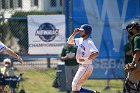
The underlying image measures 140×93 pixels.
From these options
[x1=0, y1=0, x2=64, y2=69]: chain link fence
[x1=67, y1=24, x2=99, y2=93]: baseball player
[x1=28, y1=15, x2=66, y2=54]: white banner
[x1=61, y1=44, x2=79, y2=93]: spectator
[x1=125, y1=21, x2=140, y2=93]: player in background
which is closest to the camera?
[x1=125, y1=21, x2=140, y2=93]: player in background

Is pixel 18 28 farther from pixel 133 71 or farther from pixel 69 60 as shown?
pixel 133 71

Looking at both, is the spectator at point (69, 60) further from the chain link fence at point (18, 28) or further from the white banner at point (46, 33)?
the chain link fence at point (18, 28)

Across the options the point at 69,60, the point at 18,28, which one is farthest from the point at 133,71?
the point at 18,28

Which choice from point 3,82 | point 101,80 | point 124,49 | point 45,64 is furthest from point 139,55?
point 45,64

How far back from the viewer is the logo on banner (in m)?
13.8

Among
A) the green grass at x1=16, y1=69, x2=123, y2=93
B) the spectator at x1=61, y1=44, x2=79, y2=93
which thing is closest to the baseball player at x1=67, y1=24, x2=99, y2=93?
the spectator at x1=61, y1=44, x2=79, y2=93

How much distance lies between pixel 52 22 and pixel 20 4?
1.35 metres

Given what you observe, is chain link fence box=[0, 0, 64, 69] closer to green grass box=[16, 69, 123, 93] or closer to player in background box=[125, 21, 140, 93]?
green grass box=[16, 69, 123, 93]

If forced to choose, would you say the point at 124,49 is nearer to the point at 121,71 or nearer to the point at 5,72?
the point at 121,71

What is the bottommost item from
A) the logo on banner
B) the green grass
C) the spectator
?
the green grass

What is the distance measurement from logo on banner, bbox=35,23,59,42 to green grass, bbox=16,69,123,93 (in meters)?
1.32

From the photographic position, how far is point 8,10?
1452 cm

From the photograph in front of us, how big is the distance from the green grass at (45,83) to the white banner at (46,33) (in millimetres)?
1012

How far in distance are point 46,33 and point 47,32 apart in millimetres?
43
